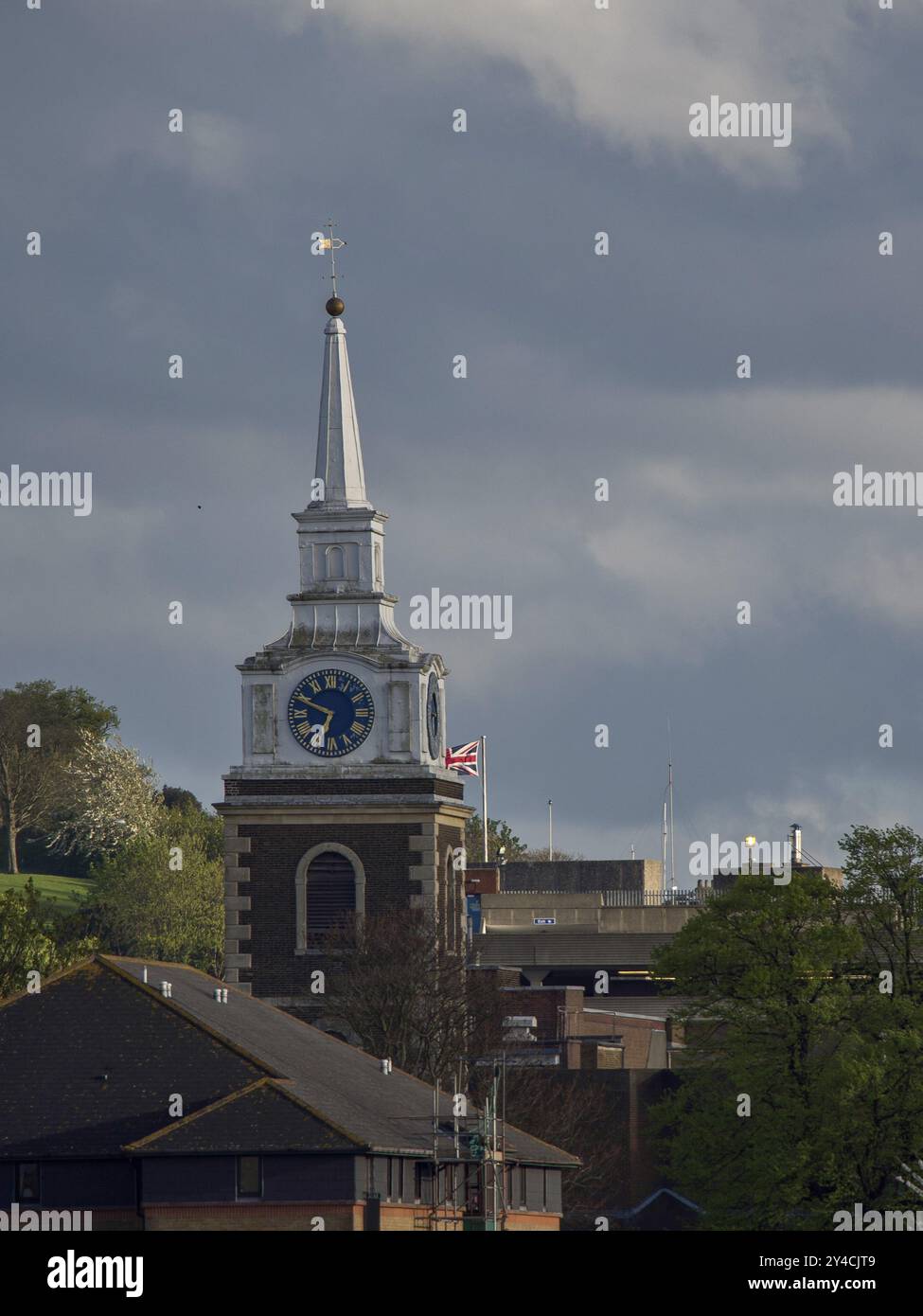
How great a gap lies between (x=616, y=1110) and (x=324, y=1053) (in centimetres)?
1956

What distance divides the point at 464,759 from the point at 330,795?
9036mm

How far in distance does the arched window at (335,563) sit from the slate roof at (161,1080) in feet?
80.7

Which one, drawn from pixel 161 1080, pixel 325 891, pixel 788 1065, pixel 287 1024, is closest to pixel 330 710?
pixel 325 891

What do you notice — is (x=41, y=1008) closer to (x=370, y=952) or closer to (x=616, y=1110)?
(x=370, y=952)

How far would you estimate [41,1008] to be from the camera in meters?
83.0

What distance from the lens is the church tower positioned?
104062mm

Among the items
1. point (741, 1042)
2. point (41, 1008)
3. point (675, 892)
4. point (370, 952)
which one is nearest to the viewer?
point (41, 1008)

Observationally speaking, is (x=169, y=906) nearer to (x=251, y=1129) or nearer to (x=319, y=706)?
(x=319, y=706)

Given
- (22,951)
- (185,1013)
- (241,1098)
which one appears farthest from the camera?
(22,951)

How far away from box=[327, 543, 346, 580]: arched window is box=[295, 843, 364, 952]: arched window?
31.4ft

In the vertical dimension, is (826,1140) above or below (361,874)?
below

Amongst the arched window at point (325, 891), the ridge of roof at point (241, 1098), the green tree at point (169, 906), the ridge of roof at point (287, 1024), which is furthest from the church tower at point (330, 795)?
the green tree at point (169, 906)

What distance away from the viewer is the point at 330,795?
4131 inches

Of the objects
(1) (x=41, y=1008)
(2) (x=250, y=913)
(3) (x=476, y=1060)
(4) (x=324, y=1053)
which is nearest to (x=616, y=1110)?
(3) (x=476, y=1060)
